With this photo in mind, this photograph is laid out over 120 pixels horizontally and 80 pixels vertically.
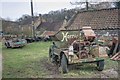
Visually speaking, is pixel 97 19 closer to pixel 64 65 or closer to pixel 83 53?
pixel 83 53

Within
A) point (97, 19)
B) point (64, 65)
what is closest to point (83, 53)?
point (64, 65)

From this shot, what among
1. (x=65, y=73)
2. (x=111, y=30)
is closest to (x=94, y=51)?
(x=65, y=73)

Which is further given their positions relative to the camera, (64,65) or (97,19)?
(97,19)

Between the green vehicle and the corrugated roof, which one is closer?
the green vehicle

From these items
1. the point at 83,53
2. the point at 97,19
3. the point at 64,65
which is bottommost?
the point at 64,65

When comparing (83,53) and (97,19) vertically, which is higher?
(97,19)

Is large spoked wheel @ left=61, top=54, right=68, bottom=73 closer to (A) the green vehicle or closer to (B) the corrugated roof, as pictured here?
(A) the green vehicle

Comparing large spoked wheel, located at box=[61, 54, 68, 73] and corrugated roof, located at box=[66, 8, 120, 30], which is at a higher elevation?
corrugated roof, located at box=[66, 8, 120, 30]

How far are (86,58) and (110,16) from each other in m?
10.5

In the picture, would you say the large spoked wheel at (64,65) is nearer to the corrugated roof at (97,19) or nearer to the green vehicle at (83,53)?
the green vehicle at (83,53)

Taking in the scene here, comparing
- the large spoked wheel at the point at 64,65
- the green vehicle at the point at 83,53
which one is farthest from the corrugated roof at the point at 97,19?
the large spoked wheel at the point at 64,65

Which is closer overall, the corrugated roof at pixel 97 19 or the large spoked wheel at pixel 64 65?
the large spoked wheel at pixel 64 65

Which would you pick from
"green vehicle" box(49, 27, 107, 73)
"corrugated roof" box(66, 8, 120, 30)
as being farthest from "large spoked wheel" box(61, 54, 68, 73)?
"corrugated roof" box(66, 8, 120, 30)

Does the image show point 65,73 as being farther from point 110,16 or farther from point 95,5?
point 95,5
